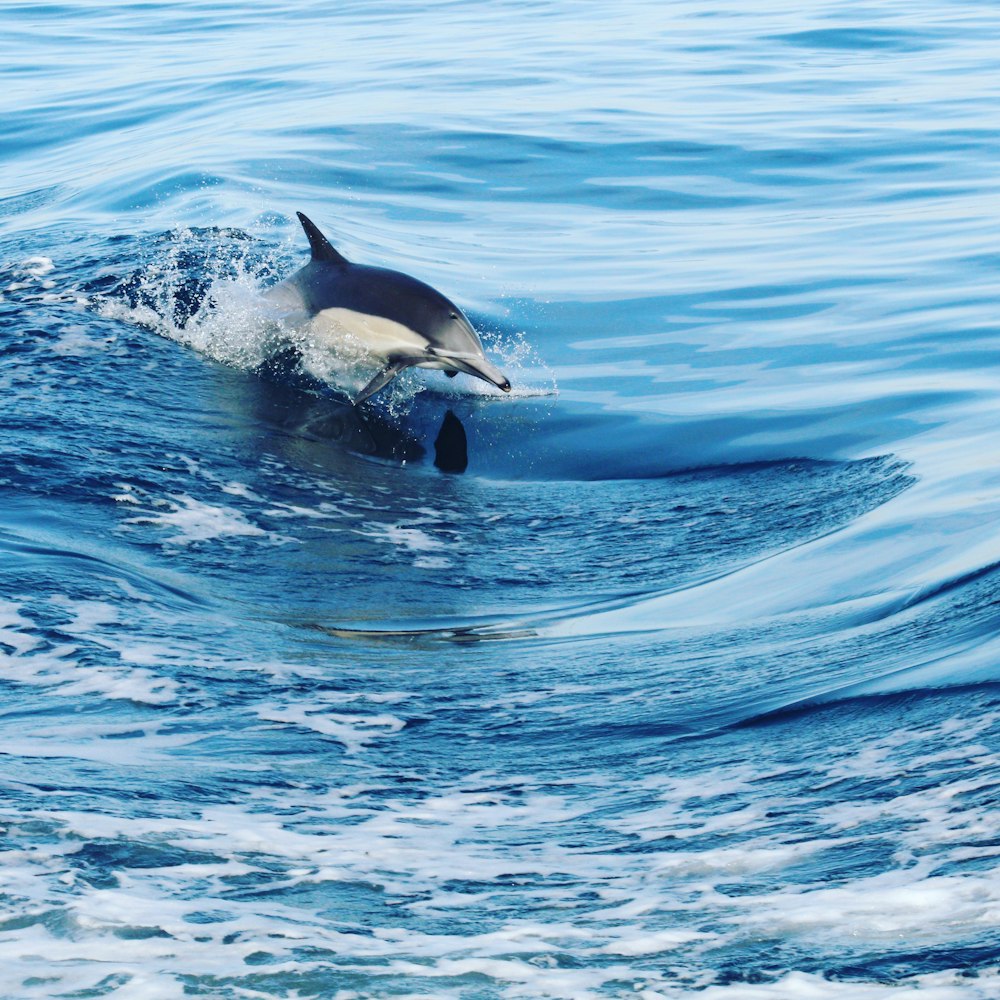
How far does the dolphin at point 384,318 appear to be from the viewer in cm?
943

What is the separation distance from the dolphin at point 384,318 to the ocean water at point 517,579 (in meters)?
0.46

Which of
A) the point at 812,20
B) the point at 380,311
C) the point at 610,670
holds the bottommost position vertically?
the point at 610,670

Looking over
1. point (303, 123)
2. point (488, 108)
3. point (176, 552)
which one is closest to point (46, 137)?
point (303, 123)

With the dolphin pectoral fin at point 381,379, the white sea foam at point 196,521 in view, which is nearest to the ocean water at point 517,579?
the white sea foam at point 196,521

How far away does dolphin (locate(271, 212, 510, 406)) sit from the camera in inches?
371

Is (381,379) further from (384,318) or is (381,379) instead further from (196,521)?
(196,521)

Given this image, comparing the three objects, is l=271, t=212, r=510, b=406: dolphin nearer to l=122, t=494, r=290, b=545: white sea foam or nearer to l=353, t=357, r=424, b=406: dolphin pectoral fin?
l=353, t=357, r=424, b=406: dolphin pectoral fin

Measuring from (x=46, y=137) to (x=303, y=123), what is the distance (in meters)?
3.82

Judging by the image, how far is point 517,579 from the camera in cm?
721

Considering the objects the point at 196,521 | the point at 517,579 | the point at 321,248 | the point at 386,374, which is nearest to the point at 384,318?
the point at 386,374

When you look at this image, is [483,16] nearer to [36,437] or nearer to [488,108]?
[488,108]

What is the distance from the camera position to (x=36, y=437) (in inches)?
329

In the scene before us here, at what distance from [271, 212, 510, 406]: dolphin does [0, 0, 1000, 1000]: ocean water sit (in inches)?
18.3

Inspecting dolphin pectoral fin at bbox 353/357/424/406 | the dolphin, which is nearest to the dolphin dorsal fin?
the dolphin
